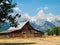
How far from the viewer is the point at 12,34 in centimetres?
10000

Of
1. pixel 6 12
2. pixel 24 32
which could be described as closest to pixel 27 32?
pixel 24 32

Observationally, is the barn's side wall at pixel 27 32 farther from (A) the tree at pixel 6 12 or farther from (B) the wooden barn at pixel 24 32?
(A) the tree at pixel 6 12

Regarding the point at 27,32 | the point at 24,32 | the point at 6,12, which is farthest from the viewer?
the point at 27,32

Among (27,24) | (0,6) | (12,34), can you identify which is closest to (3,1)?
(0,6)

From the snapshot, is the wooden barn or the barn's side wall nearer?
the wooden barn

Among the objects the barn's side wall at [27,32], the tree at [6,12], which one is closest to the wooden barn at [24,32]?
the barn's side wall at [27,32]

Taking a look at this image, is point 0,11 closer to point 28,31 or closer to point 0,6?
point 0,6

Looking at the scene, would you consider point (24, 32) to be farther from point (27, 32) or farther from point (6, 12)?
point (6, 12)

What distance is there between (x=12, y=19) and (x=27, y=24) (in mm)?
55678

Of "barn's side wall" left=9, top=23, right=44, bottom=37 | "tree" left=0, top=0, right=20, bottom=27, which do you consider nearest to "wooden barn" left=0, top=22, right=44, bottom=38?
"barn's side wall" left=9, top=23, right=44, bottom=37

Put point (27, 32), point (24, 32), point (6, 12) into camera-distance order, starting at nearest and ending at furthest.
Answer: point (6, 12)
point (24, 32)
point (27, 32)

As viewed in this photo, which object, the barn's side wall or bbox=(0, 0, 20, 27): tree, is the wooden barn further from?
bbox=(0, 0, 20, 27): tree

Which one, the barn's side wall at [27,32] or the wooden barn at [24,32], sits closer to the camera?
the wooden barn at [24,32]

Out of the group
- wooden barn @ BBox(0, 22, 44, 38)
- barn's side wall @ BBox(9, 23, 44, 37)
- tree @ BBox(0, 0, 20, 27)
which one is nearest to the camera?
tree @ BBox(0, 0, 20, 27)
